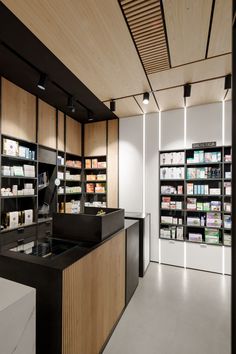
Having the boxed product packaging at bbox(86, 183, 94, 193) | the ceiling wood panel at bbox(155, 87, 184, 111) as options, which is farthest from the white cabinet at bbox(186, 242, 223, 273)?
the ceiling wood panel at bbox(155, 87, 184, 111)

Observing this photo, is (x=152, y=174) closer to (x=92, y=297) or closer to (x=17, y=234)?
(x=17, y=234)

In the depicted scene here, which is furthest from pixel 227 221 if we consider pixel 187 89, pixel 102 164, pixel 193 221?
pixel 102 164

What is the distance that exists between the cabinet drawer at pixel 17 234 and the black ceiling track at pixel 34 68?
87.9 inches

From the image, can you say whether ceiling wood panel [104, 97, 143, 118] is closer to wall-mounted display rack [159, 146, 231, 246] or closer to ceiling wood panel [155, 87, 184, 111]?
ceiling wood panel [155, 87, 184, 111]

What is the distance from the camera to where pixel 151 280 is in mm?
3203

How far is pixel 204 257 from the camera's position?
11.9 feet

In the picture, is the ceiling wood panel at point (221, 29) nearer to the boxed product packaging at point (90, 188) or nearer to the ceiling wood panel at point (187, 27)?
the ceiling wood panel at point (187, 27)

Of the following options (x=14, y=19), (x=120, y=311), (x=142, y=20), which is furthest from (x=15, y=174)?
(x=142, y=20)

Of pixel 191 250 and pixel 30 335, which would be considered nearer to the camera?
pixel 30 335

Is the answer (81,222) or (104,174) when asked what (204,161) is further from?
(81,222)

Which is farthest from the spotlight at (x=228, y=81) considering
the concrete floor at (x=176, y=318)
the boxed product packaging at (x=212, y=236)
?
the concrete floor at (x=176, y=318)

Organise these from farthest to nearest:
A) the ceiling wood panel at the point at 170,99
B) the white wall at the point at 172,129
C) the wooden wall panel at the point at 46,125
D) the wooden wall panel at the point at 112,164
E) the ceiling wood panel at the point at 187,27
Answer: the wooden wall panel at the point at 112,164 < the white wall at the point at 172,129 < the wooden wall panel at the point at 46,125 < the ceiling wood panel at the point at 170,99 < the ceiling wood panel at the point at 187,27

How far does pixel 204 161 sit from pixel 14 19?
3.48m

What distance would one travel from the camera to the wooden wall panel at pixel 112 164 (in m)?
4.45
